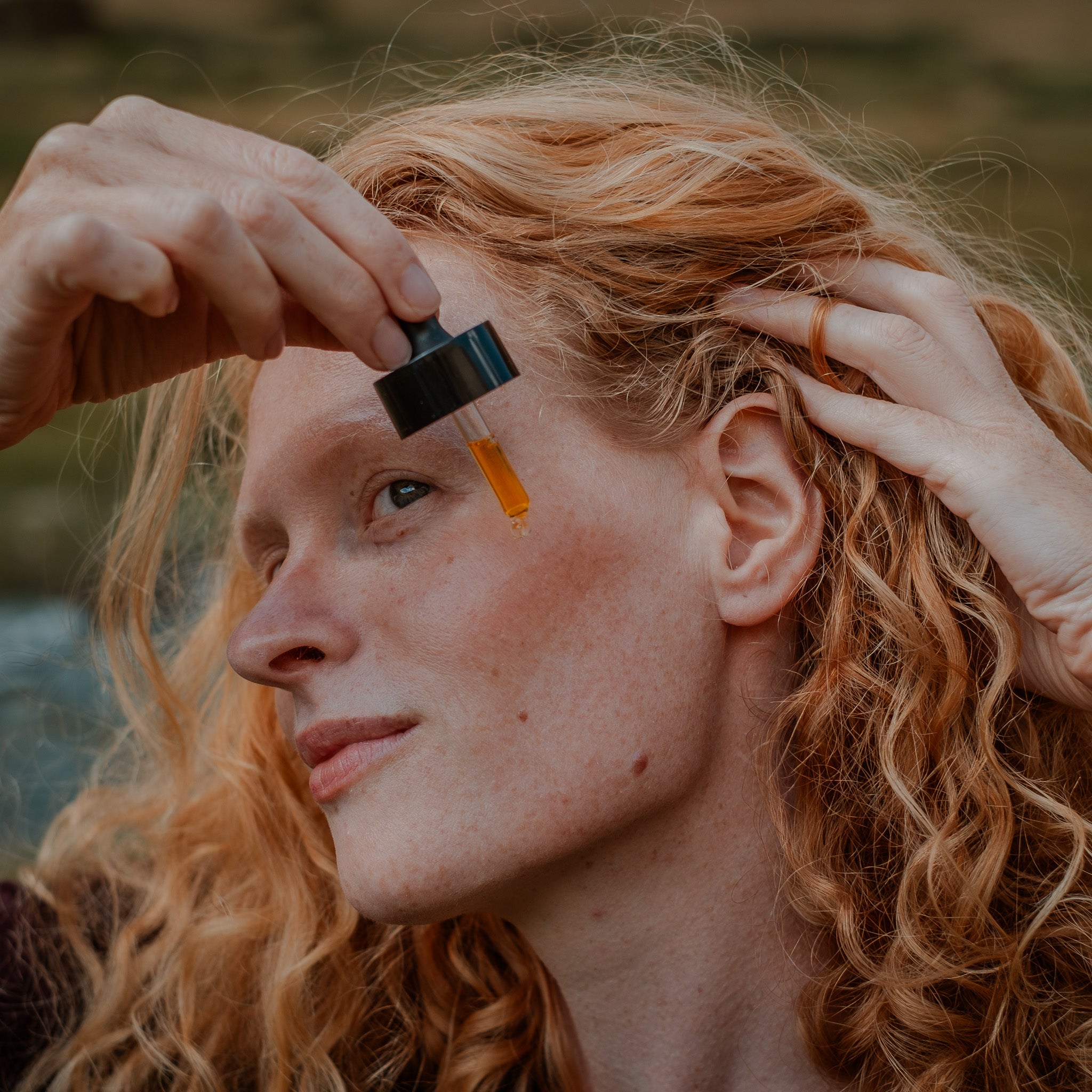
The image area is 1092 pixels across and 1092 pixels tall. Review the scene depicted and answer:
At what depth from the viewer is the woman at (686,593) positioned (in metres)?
1.23

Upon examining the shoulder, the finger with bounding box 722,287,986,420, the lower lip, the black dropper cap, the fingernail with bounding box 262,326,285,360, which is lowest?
the shoulder

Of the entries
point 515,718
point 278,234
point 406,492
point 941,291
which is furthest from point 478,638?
point 941,291

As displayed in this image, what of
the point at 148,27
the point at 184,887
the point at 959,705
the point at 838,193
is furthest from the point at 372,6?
the point at 959,705

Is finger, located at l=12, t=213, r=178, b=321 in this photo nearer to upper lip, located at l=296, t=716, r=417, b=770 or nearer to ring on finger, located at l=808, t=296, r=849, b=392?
upper lip, located at l=296, t=716, r=417, b=770

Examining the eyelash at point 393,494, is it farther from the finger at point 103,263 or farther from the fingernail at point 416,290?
the finger at point 103,263

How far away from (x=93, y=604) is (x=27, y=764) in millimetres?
437

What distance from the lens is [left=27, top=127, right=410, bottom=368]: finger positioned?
38.5 inches

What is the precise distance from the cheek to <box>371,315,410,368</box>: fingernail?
27cm

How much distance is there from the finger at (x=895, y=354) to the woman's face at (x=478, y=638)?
23cm

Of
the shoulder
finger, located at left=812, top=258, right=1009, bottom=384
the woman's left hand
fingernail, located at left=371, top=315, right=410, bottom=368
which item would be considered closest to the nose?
fingernail, located at left=371, top=315, right=410, bottom=368

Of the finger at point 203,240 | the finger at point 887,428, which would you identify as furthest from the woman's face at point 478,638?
the finger at point 203,240

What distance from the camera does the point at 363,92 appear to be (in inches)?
119

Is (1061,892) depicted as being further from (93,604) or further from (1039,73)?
(1039,73)

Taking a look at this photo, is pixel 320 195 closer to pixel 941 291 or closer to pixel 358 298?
pixel 358 298
